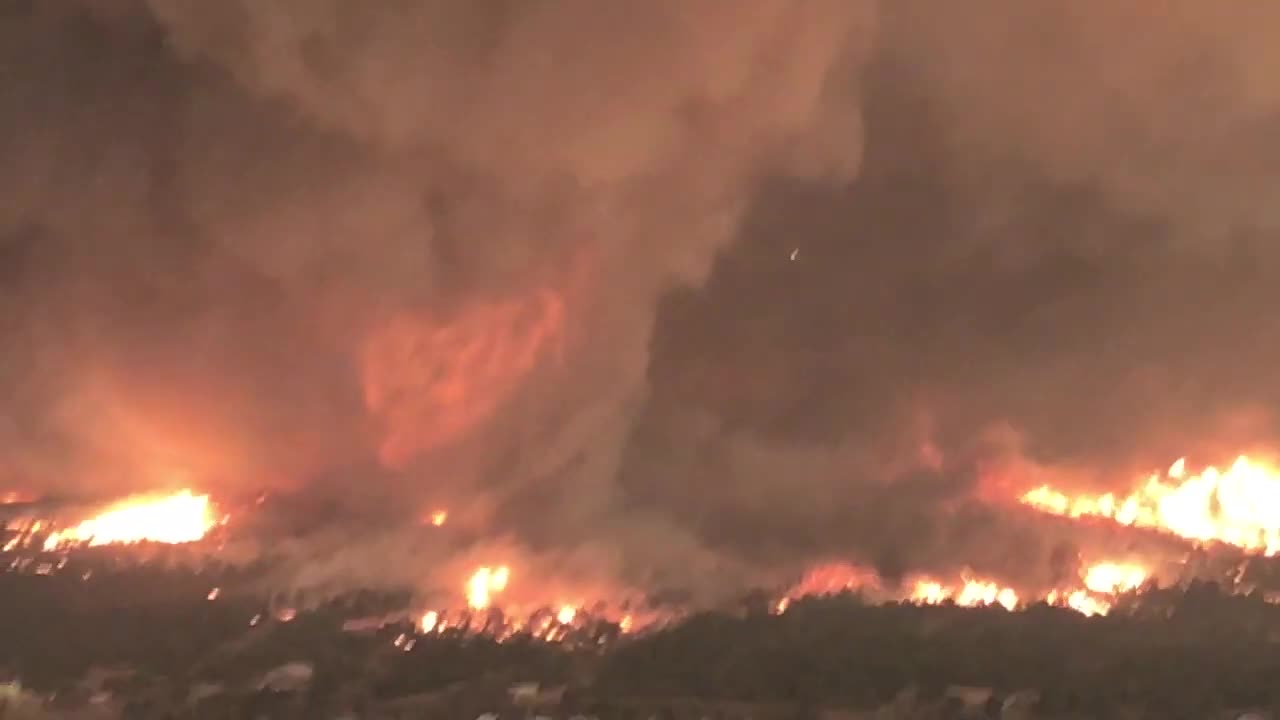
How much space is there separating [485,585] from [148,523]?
6.63m

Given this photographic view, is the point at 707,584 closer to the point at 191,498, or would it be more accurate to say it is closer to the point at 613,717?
the point at 613,717

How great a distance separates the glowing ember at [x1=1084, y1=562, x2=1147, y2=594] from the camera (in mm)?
18828

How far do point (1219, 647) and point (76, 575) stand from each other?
658 inches

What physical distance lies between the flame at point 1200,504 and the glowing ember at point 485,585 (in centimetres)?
920

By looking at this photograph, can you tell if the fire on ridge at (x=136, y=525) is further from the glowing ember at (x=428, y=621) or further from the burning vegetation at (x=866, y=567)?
the glowing ember at (x=428, y=621)

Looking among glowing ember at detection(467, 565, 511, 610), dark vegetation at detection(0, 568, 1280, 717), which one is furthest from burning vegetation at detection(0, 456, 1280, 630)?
dark vegetation at detection(0, 568, 1280, 717)

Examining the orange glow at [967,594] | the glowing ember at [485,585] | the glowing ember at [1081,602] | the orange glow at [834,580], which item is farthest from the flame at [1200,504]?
the glowing ember at [485,585]

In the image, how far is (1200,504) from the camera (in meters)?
21.6

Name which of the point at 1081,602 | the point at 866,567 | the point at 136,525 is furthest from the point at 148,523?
the point at 1081,602

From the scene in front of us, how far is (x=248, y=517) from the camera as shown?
71.6 ft

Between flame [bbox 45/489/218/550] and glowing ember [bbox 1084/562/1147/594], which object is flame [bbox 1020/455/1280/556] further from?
flame [bbox 45/489/218/550]

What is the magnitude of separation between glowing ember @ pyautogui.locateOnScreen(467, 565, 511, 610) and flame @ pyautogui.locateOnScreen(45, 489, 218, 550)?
5.17 meters

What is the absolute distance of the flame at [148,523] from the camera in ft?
69.7

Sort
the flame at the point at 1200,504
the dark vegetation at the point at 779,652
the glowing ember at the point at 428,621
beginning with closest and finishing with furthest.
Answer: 1. the dark vegetation at the point at 779,652
2. the glowing ember at the point at 428,621
3. the flame at the point at 1200,504
